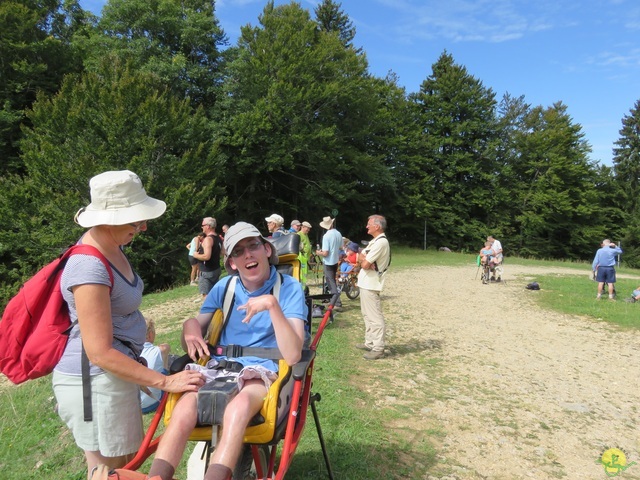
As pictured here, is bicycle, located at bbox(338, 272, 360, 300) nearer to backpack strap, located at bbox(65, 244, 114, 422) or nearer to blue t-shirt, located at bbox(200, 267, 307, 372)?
blue t-shirt, located at bbox(200, 267, 307, 372)

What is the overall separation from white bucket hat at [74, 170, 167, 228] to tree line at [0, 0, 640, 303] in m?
18.7

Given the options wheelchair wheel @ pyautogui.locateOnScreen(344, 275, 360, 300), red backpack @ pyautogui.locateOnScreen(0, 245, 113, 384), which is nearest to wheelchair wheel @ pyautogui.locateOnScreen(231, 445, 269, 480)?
red backpack @ pyautogui.locateOnScreen(0, 245, 113, 384)

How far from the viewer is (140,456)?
1986 mm

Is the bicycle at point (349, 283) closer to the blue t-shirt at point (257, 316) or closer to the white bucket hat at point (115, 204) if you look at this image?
the blue t-shirt at point (257, 316)

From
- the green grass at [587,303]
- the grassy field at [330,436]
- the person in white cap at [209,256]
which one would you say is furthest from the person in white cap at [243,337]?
the green grass at [587,303]

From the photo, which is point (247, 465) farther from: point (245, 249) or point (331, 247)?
point (331, 247)

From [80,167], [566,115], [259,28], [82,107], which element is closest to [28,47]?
[82,107]

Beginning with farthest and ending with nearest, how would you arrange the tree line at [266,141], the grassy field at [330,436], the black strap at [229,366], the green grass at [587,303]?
the tree line at [266,141], the green grass at [587,303], the grassy field at [330,436], the black strap at [229,366]

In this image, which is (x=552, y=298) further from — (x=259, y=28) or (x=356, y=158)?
(x=259, y=28)

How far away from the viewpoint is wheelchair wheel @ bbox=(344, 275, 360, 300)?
34.3 ft

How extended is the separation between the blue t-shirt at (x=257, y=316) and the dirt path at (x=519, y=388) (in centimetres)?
186

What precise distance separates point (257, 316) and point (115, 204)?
114cm

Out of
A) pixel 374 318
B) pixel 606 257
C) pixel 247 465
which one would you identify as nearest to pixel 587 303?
pixel 606 257

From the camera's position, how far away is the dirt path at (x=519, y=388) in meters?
3.66
